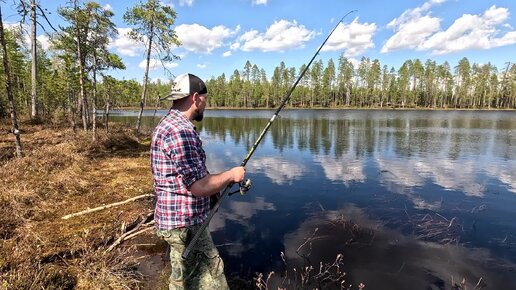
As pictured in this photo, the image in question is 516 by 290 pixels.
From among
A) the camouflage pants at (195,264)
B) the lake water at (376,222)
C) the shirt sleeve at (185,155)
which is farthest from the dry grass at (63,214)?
the shirt sleeve at (185,155)

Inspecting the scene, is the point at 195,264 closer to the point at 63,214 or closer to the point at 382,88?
the point at 63,214

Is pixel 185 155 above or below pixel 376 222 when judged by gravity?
above

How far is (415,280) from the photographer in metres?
7.29

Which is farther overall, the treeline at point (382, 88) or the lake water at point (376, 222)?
the treeline at point (382, 88)

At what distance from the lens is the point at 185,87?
3.58m

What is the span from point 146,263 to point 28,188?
5.28 m

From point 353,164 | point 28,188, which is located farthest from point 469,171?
point 28,188

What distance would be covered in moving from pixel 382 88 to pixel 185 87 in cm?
13557

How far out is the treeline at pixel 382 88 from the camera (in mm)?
119375

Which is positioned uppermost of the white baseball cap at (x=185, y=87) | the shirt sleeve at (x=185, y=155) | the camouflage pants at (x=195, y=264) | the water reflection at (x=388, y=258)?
the white baseball cap at (x=185, y=87)

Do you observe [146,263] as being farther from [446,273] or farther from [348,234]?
[446,273]

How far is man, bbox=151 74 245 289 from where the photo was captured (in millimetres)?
3314

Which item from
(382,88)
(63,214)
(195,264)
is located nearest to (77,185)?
(63,214)

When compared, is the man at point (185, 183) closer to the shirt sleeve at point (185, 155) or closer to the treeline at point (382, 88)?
the shirt sleeve at point (185, 155)
